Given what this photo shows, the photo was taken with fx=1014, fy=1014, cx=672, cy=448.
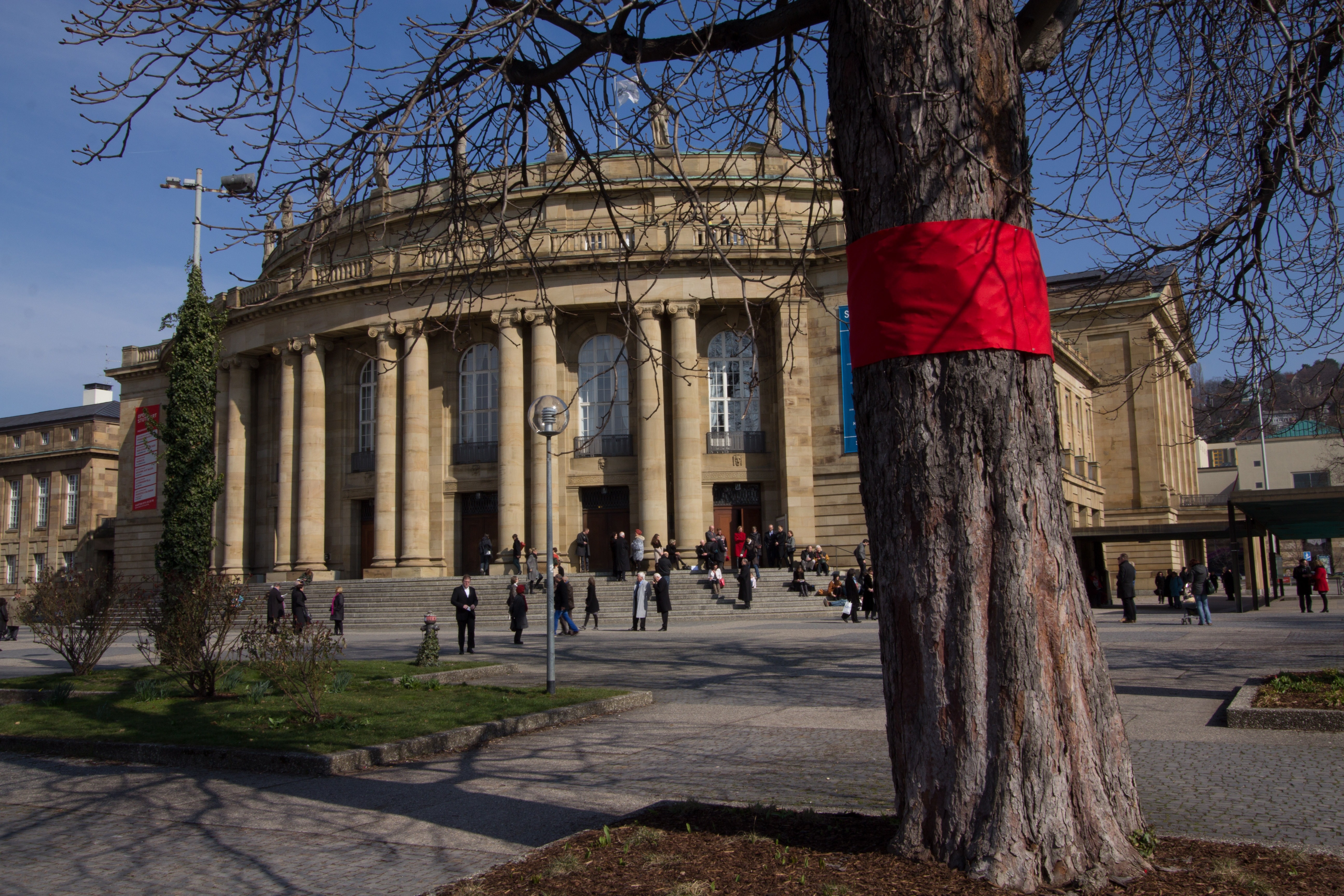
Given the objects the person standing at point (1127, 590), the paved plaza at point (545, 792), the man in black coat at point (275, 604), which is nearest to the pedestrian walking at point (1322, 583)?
the person standing at point (1127, 590)

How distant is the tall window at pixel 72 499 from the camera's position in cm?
6359

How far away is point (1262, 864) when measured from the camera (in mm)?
4527

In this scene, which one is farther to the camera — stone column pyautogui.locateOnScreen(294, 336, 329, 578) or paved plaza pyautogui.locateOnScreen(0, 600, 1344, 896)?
stone column pyautogui.locateOnScreen(294, 336, 329, 578)

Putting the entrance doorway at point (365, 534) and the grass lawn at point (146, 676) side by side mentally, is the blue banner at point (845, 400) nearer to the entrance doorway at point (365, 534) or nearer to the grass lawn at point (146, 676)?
the entrance doorway at point (365, 534)

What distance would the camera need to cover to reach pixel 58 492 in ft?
212

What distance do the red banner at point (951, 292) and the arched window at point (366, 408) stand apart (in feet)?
135

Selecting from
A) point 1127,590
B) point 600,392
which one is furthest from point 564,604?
point 600,392

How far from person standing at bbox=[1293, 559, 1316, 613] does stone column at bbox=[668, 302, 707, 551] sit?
19.4 meters

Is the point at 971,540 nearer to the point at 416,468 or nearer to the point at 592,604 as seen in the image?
the point at 592,604

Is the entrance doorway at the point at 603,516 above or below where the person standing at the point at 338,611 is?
above

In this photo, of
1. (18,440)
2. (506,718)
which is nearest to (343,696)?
(506,718)

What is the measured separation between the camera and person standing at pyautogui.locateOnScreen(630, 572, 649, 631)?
24172mm

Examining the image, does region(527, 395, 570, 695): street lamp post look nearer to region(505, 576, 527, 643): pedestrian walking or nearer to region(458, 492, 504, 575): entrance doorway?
region(505, 576, 527, 643): pedestrian walking

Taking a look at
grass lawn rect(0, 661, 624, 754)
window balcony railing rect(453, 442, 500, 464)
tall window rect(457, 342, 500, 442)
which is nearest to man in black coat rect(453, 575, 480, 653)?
grass lawn rect(0, 661, 624, 754)
